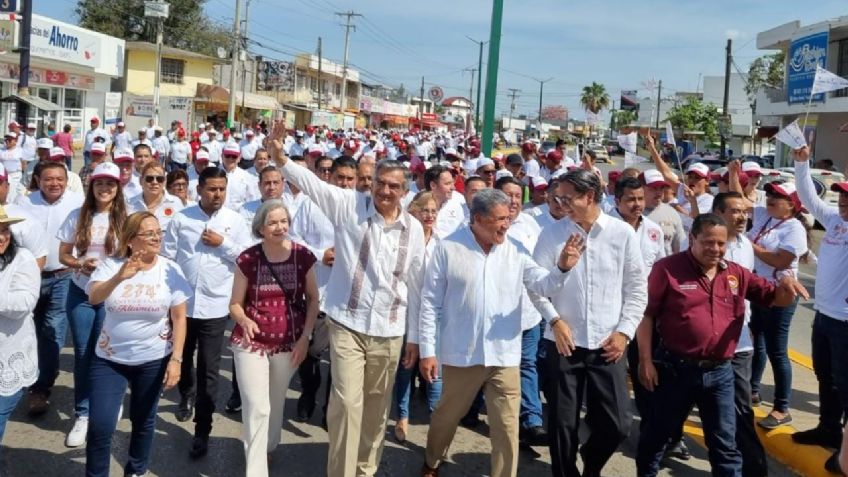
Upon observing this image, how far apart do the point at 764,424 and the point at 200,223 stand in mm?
4421

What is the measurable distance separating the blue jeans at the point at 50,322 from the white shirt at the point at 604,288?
11.7 feet

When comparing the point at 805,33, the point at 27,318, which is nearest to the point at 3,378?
the point at 27,318

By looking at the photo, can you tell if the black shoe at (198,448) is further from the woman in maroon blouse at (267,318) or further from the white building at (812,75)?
the white building at (812,75)

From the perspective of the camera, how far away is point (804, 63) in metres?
31.8

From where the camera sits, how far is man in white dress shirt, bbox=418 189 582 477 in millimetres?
4180

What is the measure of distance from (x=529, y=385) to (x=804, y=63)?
31582mm

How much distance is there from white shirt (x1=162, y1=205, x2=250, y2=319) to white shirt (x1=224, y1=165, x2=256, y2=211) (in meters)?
2.64

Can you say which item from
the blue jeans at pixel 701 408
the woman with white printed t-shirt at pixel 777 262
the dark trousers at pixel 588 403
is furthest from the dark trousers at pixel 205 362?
the woman with white printed t-shirt at pixel 777 262

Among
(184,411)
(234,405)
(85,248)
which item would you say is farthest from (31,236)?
(234,405)

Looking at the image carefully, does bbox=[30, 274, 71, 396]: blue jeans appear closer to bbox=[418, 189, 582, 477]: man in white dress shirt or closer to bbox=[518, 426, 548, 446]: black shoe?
bbox=[418, 189, 582, 477]: man in white dress shirt

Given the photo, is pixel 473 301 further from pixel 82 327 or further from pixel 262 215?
pixel 82 327

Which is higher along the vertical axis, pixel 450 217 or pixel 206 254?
pixel 450 217

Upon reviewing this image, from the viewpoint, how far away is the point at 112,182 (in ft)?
16.7

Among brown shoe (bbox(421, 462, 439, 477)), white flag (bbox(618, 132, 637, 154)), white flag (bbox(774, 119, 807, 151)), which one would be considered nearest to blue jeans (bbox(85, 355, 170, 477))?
brown shoe (bbox(421, 462, 439, 477))
